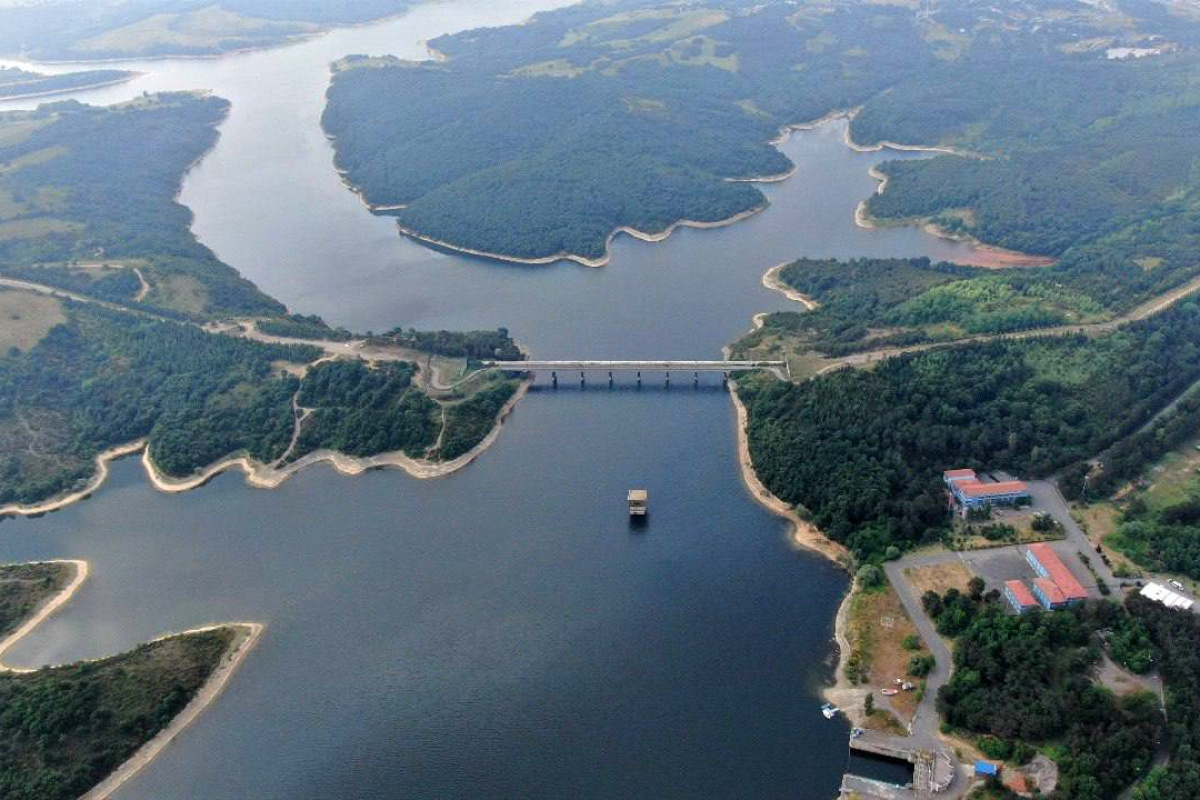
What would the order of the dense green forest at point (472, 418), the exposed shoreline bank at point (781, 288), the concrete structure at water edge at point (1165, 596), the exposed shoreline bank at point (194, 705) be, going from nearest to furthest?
the exposed shoreline bank at point (194, 705) < the concrete structure at water edge at point (1165, 596) < the dense green forest at point (472, 418) < the exposed shoreline bank at point (781, 288)

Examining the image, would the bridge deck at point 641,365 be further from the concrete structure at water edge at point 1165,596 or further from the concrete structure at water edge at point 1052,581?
the concrete structure at water edge at point 1165,596

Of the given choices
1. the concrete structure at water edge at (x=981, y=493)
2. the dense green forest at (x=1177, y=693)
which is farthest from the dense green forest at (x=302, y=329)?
the dense green forest at (x=1177, y=693)

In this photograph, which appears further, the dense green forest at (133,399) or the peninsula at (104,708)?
the dense green forest at (133,399)

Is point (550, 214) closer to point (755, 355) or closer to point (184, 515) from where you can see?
point (755, 355)

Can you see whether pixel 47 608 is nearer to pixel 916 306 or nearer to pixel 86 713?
pixel 86 713

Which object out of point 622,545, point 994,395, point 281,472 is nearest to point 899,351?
point 994,395

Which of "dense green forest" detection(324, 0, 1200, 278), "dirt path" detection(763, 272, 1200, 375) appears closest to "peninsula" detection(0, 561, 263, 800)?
"dirt path" detection(763, 272, 1200, 375)
